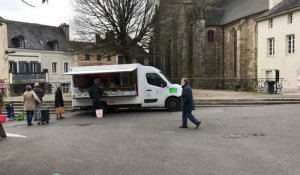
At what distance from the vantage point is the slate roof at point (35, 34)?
50.3 meters

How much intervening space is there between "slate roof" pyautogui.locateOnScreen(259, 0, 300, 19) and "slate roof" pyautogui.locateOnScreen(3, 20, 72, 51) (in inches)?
1019

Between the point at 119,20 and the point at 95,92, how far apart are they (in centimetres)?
1243

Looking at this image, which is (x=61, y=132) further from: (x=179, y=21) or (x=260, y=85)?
(x=179, y=21)

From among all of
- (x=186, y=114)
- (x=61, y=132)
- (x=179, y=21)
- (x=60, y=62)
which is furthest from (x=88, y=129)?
(x=60, y=62)

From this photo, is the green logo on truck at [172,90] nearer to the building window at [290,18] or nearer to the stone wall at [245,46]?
the building window at [290,18]

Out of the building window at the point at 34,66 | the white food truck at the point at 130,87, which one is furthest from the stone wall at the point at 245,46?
the building window at the point at 34,66

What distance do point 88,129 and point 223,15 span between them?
39362 mm

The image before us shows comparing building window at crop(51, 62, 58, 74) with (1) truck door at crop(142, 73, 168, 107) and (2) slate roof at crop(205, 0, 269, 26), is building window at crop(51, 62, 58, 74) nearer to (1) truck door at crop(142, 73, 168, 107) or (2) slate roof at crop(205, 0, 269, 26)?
(2) slate roof at crop(205, 0, 269, 26)

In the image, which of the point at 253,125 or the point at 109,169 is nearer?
the point at 109,169

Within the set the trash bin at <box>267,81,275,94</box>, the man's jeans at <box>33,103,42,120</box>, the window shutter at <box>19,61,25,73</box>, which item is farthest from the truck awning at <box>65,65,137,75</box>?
the window shutter at <box>19,61,25,73</box>

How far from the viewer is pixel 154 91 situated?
20.6 metres

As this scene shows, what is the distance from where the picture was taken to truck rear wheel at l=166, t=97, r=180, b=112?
2033 centimetres

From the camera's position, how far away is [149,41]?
31.2 metres

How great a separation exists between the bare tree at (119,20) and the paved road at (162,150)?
16.8 metres
